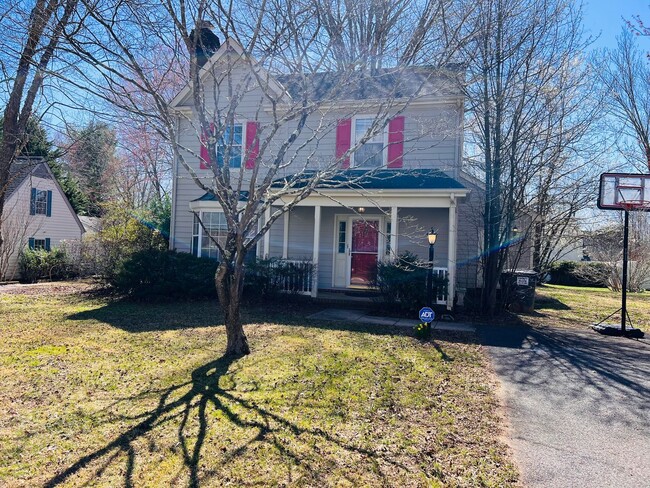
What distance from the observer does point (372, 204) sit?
9945 mm

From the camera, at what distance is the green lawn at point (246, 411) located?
3.11 m

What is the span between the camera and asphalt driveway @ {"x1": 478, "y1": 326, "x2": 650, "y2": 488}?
10.6 ft

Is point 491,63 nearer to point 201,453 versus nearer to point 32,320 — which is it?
point 201,453

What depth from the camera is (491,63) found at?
9.66 m

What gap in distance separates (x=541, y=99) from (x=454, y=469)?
9.27 meters

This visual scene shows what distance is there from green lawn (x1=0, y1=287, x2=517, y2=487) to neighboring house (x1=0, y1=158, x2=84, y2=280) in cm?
1209

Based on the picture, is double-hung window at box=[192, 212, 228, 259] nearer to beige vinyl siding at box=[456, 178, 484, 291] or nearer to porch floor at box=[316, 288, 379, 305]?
porch floor at box=[316, 288, 379, 305]

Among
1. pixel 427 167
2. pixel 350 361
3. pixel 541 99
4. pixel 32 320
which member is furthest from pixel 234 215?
pixel 541 99

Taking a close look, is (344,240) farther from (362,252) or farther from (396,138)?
(396,138)

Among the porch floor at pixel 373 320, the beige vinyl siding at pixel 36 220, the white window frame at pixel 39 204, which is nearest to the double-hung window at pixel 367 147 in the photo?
the porch floor at pixel 373 320

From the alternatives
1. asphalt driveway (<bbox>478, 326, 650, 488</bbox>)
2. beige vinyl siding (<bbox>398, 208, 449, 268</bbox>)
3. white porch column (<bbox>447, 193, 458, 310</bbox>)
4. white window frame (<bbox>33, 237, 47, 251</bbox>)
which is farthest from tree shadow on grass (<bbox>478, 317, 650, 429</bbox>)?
white window frame (<bbox>33, 237, 47, 251</bbox>)

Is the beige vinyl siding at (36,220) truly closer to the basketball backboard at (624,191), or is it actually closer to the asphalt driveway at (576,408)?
the asphalt driveway at (576,408)

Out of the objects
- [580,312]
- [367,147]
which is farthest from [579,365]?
[367,147]

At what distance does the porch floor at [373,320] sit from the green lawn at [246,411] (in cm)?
103
